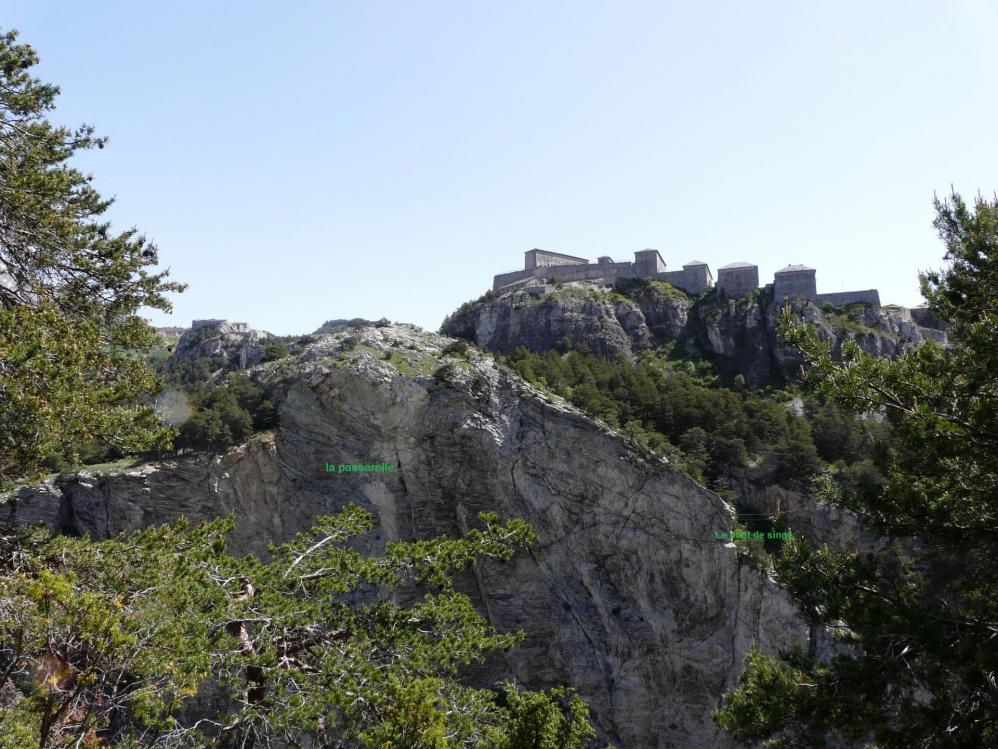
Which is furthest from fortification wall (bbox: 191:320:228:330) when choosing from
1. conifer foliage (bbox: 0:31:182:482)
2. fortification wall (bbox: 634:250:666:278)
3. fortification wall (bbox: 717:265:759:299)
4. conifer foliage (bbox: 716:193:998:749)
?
conifer foliage (bbox: 716:193:998:749)

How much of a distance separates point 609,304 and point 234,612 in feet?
142

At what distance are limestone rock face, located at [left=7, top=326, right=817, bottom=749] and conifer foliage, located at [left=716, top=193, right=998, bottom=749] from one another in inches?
691

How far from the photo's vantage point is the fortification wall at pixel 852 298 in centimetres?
4666

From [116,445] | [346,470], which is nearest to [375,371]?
[346,470]

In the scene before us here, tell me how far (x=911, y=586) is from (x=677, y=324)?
40991 millimetres

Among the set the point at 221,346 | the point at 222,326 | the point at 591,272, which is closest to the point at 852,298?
the point at 591,272

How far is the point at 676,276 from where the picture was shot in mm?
52844

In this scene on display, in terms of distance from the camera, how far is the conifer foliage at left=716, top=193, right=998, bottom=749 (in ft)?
23.3

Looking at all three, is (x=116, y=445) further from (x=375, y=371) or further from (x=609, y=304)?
(x=609, y=304)

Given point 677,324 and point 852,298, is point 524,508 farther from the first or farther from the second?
point 852,298

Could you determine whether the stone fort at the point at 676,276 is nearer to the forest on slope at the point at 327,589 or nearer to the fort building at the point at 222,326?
the fort building at the point at 222,326

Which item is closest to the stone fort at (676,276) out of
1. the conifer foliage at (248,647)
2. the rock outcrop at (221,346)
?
the rock outcrop at (221,346)

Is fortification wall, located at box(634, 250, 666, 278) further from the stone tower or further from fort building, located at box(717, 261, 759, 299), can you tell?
the stone tower

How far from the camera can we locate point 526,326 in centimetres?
4797
